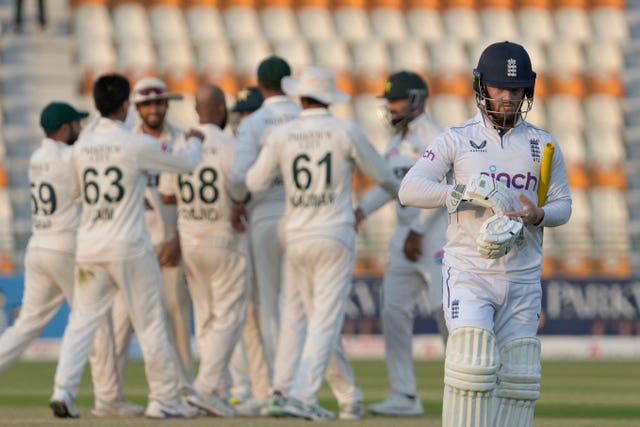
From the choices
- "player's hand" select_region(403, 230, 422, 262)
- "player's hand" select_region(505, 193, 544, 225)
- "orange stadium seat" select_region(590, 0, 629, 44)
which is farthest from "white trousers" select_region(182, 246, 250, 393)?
"orange stadium seat" select_region(590, 0, 629, 44)

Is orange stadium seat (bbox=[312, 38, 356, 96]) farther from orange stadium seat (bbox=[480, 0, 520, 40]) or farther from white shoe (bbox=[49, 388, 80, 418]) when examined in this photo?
white shoe (bbox=[49, 388, 80, 418])

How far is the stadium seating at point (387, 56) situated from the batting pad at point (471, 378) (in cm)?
1531

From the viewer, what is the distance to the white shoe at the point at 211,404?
31.0ft

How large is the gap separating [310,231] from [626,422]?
2321 millimetres

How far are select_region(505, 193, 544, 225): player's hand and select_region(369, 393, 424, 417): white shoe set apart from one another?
159 inches

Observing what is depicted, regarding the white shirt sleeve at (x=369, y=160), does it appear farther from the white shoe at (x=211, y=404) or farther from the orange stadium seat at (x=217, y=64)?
the orange stadium seat at (x=217, y=64)

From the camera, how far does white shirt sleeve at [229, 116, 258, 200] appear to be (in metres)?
9.68

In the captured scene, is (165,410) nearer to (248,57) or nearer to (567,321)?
(567,321)

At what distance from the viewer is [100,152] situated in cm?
903

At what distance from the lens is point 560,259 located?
21.4 m

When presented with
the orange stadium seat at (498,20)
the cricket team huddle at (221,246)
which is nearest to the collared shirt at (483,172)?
the cricket team huddle at (221,246)

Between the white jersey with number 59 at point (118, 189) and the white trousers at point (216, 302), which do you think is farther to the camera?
the white trousers at point (216, 302)

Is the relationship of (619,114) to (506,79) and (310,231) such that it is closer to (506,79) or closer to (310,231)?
→ (310,231)

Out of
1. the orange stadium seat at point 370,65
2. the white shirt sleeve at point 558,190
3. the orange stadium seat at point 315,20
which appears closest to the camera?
the white shirt sleeve at point 558,190
